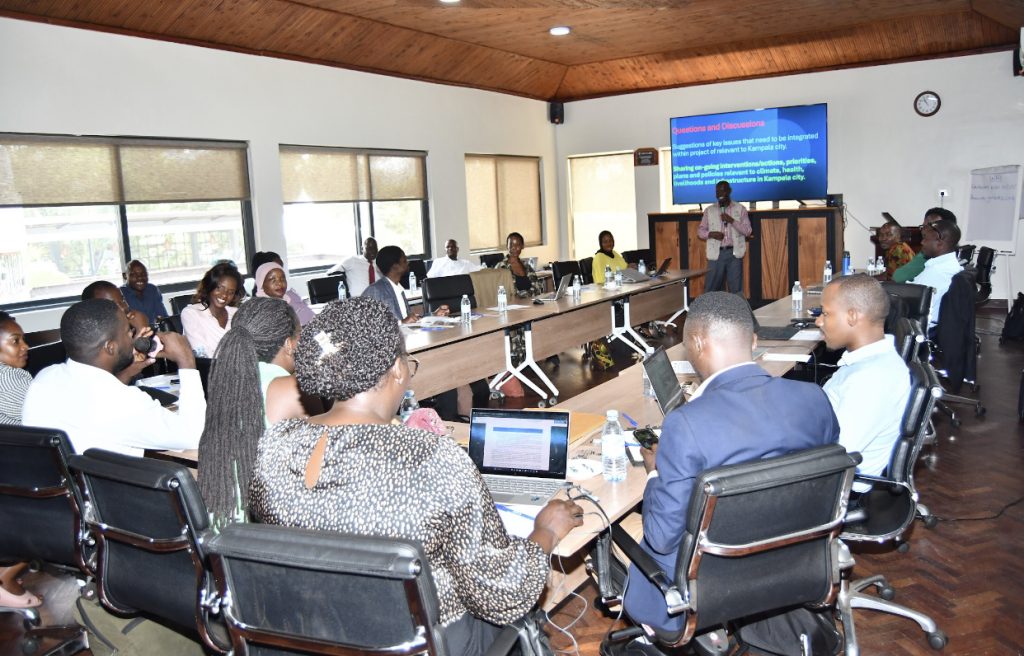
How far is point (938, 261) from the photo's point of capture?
600 centimetres

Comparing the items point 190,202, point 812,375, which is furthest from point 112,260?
point 812,375

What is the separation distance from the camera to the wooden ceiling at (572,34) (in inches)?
303

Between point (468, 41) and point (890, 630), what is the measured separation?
8.73m

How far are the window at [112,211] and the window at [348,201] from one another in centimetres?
71

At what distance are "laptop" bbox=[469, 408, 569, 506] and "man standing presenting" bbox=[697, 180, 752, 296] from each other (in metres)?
7.59

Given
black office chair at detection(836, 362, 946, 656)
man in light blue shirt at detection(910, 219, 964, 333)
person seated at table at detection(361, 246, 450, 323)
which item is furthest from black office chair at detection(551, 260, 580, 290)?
black office chair at detection(836, 362, 946, 656)

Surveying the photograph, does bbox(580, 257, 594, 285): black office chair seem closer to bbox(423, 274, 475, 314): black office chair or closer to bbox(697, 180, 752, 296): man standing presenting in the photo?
bbox(697, 180, 752, 296): man standing presenting

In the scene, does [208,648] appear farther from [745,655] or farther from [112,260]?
[112,260]

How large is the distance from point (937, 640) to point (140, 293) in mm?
6187

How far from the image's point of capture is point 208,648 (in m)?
2.29

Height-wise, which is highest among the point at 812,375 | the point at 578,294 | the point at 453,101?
the point at 453,101

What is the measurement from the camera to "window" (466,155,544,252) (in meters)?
11.9

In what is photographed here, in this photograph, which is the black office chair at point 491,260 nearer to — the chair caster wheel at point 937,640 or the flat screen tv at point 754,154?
the flat screen tv at point 754,154

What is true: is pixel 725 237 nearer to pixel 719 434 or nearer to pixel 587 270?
pixel 587 270
